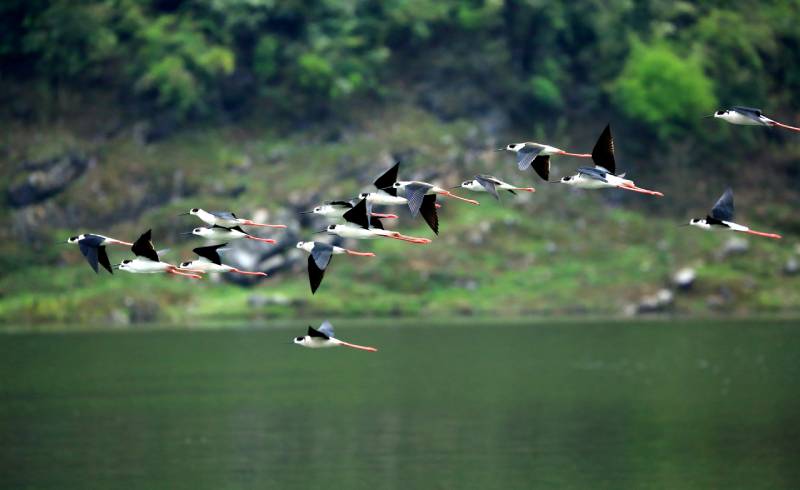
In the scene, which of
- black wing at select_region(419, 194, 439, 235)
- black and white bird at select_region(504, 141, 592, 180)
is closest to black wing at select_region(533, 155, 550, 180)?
black and white bird at select_region(504, 141, 592, 180)

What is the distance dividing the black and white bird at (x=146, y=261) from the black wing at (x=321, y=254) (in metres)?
2.07

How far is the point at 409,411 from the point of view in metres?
37.1

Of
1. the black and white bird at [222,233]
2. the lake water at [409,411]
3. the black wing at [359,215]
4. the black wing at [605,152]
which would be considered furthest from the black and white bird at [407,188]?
the lake water at [409,411]

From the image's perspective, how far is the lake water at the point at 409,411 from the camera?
28.8 meters

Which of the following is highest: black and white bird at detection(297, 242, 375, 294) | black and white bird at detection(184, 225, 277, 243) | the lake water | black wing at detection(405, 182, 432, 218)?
black wing at detection(405, 182, 432, 218)

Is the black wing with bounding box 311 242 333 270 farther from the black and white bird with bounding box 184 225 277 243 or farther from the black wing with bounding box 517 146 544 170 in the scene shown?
the black wing with bounding box 517 146 544 170

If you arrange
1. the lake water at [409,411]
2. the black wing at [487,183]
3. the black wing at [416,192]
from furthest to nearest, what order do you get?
the lake water at [409,411]
the black wing at [487,183]
the black wing at [416,192]

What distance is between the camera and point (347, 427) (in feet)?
113

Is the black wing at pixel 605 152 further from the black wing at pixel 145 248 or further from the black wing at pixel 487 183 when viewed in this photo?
the black wing at pixel 145 248

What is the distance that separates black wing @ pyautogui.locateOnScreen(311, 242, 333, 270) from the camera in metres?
19.3

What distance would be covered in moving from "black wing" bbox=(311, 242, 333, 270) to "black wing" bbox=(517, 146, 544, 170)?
3044mm

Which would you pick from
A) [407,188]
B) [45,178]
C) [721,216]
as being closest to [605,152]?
[721,216]

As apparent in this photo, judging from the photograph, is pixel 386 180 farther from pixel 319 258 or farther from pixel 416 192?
pixel 319 258

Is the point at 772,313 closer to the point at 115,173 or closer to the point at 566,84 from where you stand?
the point at 566,84
